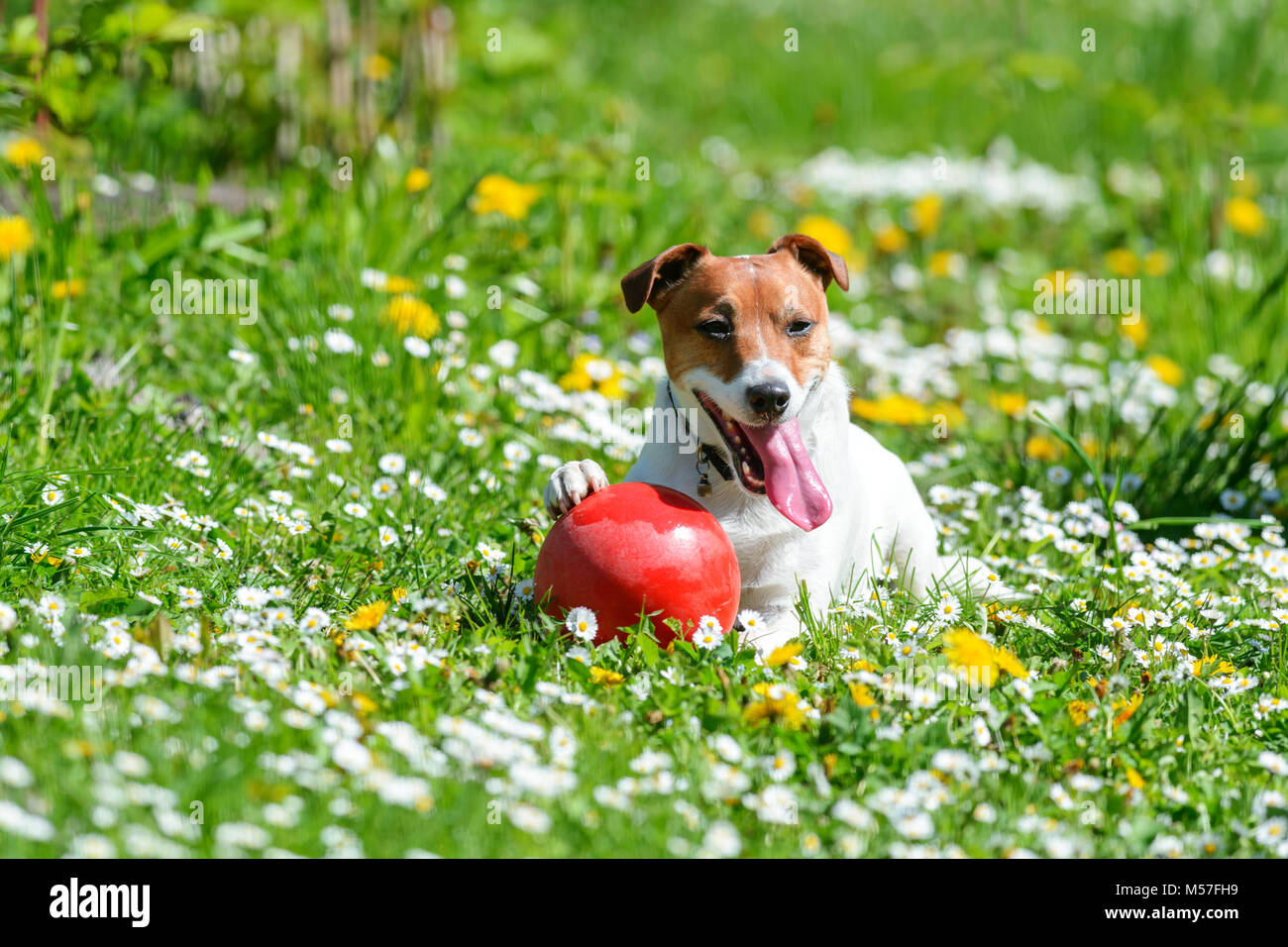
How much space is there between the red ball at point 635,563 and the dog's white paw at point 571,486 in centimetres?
12

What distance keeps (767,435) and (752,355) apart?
0.21m

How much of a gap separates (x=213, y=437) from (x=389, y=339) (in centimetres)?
80

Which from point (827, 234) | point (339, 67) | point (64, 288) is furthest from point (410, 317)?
point (827, 234)

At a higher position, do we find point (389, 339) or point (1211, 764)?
point (389, 339)

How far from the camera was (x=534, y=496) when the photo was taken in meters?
4.55

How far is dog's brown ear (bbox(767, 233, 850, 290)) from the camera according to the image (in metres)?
3.78

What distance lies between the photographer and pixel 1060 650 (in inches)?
145

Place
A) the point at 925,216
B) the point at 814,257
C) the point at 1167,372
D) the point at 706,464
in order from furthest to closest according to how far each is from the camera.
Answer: the point at 925,216, the point at 1167,372, the point at 814,257, the point at 706,464

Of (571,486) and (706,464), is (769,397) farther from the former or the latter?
(571,486)

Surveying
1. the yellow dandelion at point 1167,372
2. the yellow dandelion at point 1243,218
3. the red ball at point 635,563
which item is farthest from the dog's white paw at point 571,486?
the yellow dandelion at point 1243,218

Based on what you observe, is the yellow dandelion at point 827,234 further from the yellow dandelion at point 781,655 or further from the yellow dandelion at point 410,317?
the yellow dandelion at point 781,655

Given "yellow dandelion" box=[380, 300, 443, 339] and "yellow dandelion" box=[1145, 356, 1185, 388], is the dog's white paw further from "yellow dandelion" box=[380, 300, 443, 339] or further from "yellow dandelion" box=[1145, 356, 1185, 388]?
"yellow dandelion" box=[1145, 356, 1185, 388]
